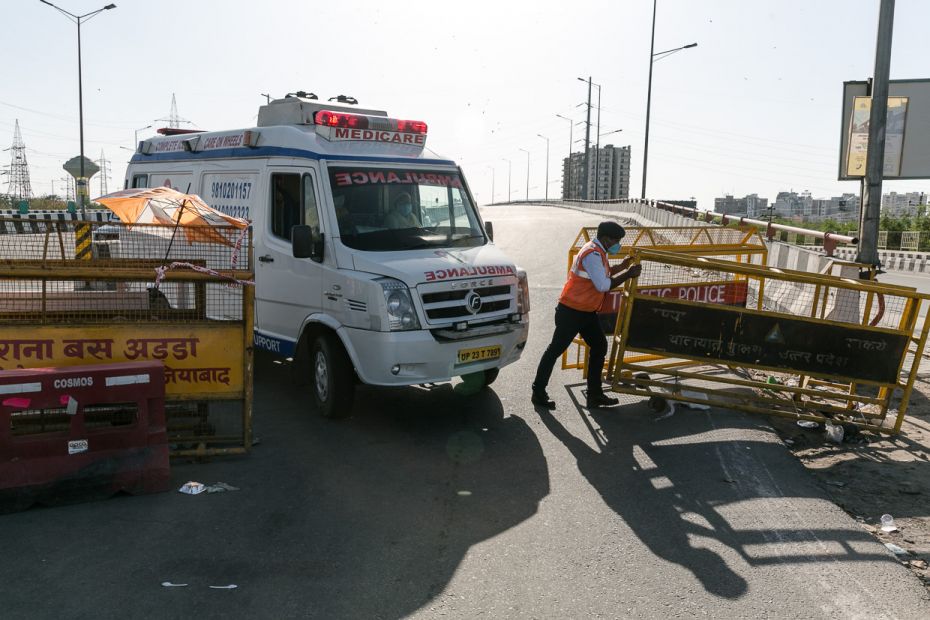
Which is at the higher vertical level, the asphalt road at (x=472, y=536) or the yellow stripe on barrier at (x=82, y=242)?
the yellow stripe on barrier at (x=82, y=242)

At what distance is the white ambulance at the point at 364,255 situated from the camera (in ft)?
20.9

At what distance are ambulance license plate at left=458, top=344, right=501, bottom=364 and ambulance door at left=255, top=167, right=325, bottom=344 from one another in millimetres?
1482

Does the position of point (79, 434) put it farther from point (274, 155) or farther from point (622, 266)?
point (622, 266)

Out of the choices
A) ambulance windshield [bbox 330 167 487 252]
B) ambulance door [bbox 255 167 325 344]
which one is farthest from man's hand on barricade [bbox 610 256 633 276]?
ambulance door [bbox 255 167 325 344]

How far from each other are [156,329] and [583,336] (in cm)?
394

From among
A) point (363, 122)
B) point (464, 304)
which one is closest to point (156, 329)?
point (464, 304)

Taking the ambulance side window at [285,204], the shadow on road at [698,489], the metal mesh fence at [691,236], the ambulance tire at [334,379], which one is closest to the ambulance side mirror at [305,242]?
the ambulance side window at [285,204]

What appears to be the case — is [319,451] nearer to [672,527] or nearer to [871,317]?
[672,527]

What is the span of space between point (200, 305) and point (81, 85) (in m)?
33.1

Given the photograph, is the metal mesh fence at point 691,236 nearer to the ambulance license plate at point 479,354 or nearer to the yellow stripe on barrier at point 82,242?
the ambulance license plate at point 479,354

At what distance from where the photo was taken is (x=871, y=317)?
7.36 metres

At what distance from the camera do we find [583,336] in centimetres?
735

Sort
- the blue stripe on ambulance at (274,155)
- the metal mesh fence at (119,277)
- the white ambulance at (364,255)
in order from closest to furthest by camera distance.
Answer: the metal mesh fence at (119,277), the white ambulance at (364,255), the blue stripe on ambulance at (274,155)

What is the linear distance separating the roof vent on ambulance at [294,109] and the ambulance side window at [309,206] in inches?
36.8
